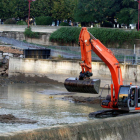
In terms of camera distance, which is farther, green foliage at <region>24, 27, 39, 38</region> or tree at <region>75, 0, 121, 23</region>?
tree at <region>75, 0, 121, 23</region>

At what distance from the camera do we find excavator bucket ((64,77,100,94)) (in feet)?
61.2

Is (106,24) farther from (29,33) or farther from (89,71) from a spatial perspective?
(89,71)

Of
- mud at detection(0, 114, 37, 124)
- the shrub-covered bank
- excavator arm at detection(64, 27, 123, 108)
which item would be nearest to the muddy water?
mud at detection(0, 114, 37, 124)

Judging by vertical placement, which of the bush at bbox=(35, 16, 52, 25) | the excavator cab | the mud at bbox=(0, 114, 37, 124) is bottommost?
the mud at bbox=(0, 114, 37, 124)

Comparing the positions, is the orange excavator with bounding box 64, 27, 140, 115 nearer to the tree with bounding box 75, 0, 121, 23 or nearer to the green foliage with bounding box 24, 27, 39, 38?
the green foliage with bounding box 24, 27, 39, 38

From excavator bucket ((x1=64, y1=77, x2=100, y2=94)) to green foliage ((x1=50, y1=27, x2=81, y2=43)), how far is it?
116 feet

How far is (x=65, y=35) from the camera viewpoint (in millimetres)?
54875

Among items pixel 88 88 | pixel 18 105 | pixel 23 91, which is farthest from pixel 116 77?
pixel 23 91

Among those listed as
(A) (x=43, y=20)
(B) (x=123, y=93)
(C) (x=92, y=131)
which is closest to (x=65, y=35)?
(A) (x=43, y=20)

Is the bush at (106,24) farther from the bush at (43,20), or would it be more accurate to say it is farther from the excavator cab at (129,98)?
the excavator cab at (129,98)

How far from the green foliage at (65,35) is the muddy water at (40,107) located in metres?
20.7

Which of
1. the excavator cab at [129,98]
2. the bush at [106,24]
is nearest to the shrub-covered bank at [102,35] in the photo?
the bush at [106,24]

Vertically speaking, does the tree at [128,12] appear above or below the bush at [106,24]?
above

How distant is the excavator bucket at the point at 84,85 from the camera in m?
18.6
